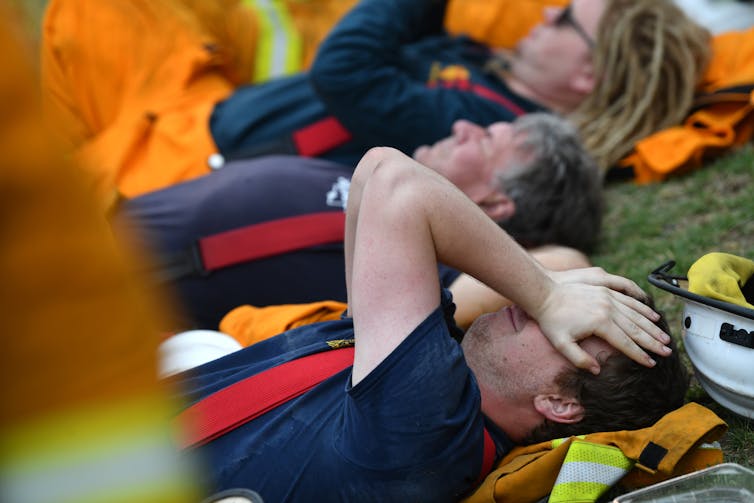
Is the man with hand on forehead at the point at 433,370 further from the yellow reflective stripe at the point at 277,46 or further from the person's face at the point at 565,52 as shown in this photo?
the yellow reflective stripe at the point at 277,46

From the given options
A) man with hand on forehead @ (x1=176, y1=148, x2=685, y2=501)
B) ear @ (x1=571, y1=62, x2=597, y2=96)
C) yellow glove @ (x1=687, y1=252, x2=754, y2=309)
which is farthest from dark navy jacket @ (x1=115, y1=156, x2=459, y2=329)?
ear @ (x1=571, y1=62, x2=597, y2=96)

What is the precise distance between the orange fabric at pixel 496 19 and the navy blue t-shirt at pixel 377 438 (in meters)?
3.47

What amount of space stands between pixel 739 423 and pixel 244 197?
1800mm

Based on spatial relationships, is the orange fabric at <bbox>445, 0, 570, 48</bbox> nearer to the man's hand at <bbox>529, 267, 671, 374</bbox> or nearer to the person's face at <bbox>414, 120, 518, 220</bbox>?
the person's face at <bbox>414, 120, 518, 220</bbox>

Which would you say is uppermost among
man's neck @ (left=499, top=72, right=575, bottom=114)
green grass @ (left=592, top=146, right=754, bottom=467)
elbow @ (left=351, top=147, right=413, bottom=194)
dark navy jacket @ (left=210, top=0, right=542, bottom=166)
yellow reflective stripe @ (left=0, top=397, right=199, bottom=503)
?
yellow reflective stripe @ (left=0, top=397, right=199, bottom=503)

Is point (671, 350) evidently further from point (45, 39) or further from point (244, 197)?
point (45, 39)

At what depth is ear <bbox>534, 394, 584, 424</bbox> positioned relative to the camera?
1987 mm

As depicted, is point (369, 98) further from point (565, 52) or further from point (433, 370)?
point (433, 370)

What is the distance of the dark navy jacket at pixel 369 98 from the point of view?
3604 mm

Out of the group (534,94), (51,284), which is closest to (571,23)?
(534,94)

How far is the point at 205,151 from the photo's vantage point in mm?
3730

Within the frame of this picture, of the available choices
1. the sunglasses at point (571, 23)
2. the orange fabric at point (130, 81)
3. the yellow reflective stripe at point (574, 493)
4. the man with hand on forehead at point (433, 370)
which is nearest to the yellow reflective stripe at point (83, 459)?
the man with hand on forehead at point (433, 370)

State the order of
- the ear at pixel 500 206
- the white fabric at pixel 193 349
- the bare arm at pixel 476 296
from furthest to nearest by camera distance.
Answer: the ear at pixel 500 206 < the bare arm at pixel 476 296 < the white fabric at pixel 193 349

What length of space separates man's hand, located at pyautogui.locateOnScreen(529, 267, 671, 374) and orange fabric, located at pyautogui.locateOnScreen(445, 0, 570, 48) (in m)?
3.27
